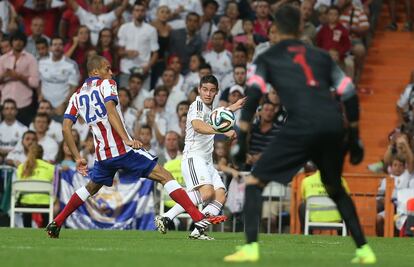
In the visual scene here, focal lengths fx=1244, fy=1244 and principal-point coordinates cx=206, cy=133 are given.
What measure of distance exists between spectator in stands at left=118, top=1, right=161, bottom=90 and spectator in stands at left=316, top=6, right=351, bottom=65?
3.21 meters

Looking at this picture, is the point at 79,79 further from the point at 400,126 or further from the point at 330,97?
the point at 330,97

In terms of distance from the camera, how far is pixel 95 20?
24547 mm

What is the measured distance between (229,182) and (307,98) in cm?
966

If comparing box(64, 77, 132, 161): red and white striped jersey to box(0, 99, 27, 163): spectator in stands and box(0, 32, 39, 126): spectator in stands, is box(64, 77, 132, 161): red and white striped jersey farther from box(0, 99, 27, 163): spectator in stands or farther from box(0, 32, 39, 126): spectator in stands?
box(0, 32, 39, 126): spectator in stands

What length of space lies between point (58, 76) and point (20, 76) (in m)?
0.72

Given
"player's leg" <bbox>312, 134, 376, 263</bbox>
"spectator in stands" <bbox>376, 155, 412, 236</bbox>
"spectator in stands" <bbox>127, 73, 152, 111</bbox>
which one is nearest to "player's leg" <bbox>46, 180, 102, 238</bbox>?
"player's leg" <bbox>312, 134, 376, 263</bbox>

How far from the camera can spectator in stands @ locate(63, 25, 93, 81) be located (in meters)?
23.8

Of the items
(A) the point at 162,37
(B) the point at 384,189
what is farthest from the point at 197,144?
(A) the point at 162,37

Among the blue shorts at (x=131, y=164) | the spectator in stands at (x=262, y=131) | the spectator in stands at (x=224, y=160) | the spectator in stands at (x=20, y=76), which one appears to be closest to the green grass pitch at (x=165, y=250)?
the blue shorts at (x=131, y=164)

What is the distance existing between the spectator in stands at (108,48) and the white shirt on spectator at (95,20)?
569 mm

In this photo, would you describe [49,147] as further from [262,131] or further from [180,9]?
[180,9]

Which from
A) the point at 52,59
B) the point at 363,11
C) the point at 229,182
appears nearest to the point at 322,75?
the point at 229,182

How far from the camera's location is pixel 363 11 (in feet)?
83.0

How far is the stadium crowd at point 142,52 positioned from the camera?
22.2 metres
